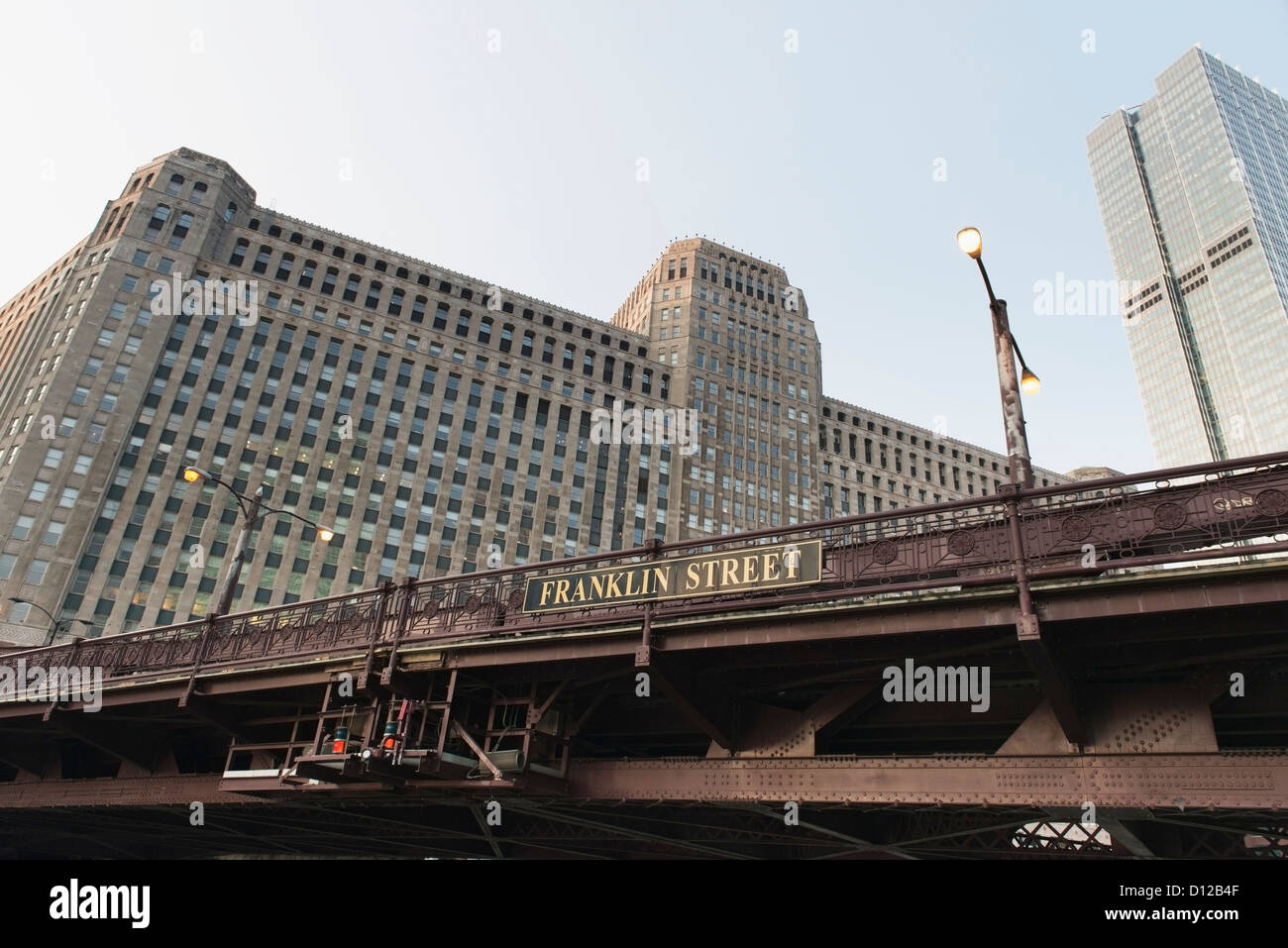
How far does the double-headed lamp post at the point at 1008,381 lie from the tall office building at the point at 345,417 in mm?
81505

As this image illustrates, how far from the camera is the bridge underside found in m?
12.4

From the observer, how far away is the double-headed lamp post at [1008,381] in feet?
47.6

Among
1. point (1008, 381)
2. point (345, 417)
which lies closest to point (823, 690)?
point (1008, 381)

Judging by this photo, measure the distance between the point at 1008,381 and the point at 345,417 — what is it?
94.2 m

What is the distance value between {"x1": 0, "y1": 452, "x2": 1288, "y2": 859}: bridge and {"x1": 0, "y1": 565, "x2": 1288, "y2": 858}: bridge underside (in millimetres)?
51

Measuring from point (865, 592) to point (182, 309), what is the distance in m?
102

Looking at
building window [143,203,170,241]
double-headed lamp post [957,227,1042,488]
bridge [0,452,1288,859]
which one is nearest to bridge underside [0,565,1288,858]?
bridge [0,452,1288,859]

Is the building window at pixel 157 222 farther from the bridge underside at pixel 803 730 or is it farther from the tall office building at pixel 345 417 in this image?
the bridge underside at pixel 803 730

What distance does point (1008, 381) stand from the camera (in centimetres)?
1561

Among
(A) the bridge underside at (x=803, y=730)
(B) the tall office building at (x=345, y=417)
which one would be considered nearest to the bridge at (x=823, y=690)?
(A) the bridge underside at (x=803, y=730)

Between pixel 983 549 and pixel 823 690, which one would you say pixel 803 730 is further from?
pixel 983 549

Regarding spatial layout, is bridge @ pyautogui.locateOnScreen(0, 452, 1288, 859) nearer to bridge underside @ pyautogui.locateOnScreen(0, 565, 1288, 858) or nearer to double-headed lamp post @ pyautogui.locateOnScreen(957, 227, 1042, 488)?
bridge underside @ pyautogui.locateOnScreen(0, 565, 1288, 858)
